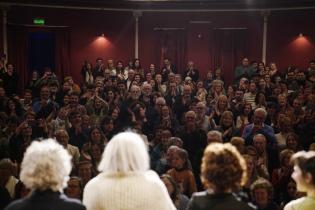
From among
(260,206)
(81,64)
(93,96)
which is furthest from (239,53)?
(260,206)

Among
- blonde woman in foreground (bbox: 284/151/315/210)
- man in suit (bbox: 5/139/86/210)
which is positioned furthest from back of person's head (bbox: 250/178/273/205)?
man in suit (bbox: 5/139/86/210)

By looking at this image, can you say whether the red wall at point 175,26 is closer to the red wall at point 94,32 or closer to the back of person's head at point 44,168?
the red wall at point 94,32

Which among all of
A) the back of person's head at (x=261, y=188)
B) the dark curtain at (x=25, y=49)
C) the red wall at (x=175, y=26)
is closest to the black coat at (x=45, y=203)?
the back of person's head at (x=261, y=188)

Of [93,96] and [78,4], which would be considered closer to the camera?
[93,96]

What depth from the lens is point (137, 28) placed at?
1525 cm

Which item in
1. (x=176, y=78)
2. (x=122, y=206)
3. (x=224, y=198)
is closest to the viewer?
(x=224, y=198)

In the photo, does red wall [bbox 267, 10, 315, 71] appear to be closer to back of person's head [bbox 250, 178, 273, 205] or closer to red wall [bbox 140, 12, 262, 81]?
red wall [bbox 140, 12, 262, 81]

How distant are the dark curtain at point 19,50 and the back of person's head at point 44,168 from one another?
38.4ft

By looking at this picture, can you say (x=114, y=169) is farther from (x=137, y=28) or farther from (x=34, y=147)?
(x=137, y=28)

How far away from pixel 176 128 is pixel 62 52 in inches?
327

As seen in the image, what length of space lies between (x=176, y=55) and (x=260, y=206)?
11244mm

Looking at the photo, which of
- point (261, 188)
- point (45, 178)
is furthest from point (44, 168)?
point (261, 188)

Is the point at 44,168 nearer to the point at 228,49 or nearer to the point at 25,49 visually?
the point at 25,49

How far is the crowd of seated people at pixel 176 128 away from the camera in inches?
204
